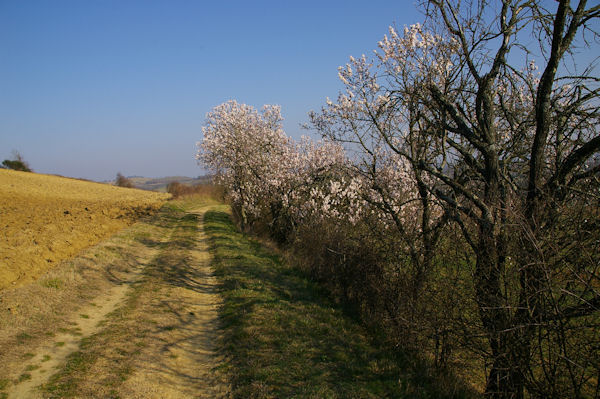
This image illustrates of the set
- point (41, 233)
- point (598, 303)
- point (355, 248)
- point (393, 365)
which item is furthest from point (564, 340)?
point (41, 233)

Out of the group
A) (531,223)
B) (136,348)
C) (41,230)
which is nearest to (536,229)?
(531,223)

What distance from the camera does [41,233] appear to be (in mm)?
16531

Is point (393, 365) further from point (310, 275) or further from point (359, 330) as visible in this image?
point (310, 275)

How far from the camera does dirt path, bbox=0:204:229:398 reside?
5957mm

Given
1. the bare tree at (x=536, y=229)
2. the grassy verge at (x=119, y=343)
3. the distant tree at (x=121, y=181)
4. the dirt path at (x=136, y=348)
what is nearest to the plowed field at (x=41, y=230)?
the dirt path at (x=136, y=348)

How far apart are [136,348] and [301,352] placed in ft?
10.8

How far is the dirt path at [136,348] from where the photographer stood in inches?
235

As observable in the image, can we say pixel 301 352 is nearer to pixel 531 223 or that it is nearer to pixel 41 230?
pixel 531 223

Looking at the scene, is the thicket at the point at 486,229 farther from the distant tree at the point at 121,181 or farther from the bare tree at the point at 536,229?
the distant tree at the point at 121,181

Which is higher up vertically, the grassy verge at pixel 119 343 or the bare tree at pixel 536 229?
the bare tree at pixel 536 229

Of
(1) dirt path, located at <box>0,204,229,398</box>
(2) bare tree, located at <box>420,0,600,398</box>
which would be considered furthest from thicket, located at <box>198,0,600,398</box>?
(1) dirt path, located at <box>0,204,229,398</box>

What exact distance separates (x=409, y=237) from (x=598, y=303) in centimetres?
418

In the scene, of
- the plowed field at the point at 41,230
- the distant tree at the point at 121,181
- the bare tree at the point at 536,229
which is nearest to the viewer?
the bare tree at the point at 536,229

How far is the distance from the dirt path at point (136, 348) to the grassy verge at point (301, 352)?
0.50 m
